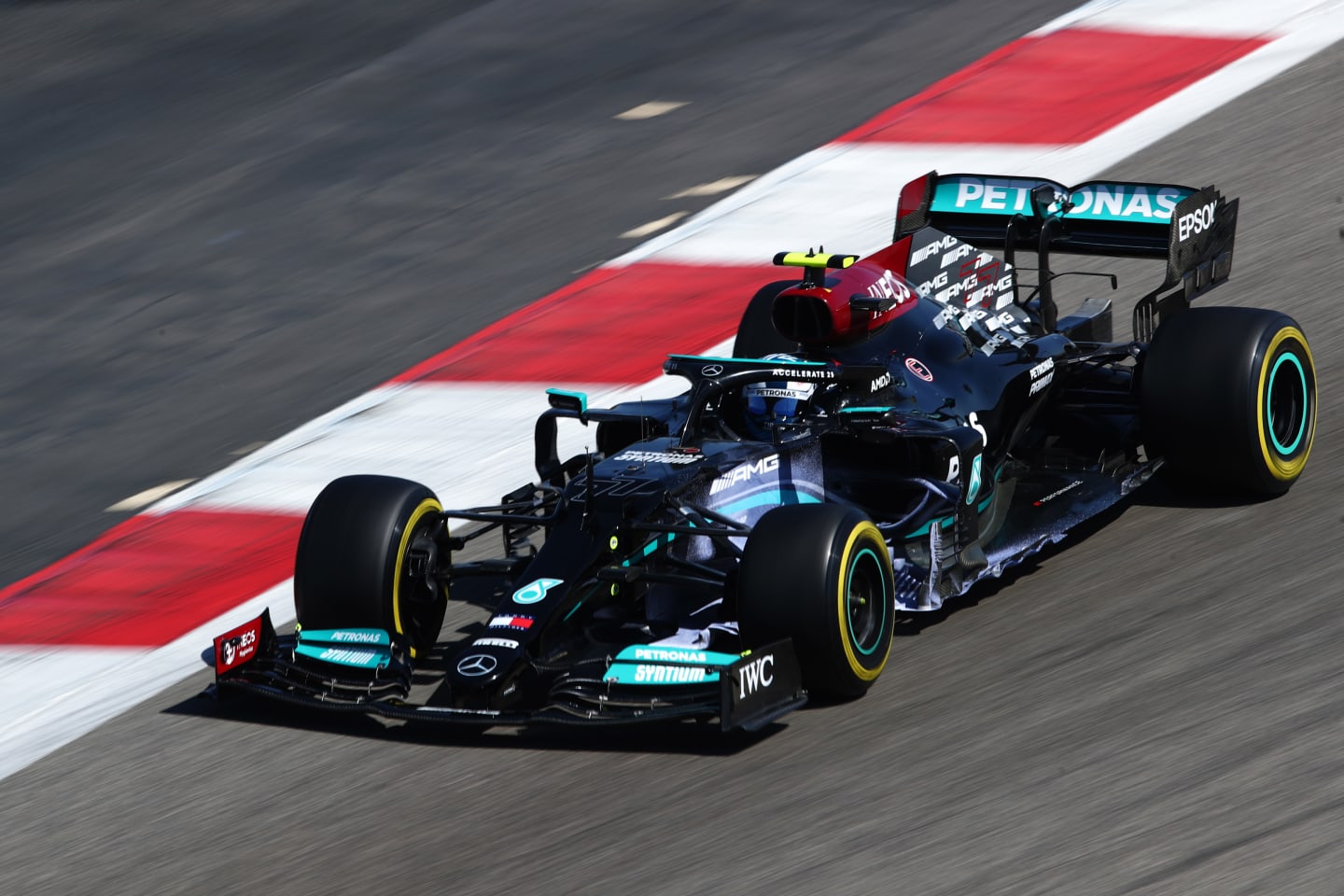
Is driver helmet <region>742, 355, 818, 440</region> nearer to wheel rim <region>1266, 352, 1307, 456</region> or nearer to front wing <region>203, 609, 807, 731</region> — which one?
front wing <region>203, 609, 807, 731</region>

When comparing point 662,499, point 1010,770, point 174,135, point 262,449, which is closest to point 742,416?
point 662,499

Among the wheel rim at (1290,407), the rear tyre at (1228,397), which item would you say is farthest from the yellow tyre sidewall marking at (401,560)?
the wheel rim at (1290,407)

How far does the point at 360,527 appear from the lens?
7.16m

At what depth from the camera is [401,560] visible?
717 cm

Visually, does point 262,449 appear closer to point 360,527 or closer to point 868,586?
point 360,527

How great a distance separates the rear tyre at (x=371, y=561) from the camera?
709cm

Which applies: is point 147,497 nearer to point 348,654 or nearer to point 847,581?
point 348,654

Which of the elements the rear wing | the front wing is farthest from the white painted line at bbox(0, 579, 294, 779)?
the rear wing

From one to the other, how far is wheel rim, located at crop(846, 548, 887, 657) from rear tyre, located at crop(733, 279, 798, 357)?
199cm

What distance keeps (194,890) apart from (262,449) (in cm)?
434

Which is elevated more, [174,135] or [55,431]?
A: [174,135]

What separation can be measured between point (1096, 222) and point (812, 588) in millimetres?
3331

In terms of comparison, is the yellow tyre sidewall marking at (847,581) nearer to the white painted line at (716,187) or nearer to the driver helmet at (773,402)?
the driver helmet at (773,402)

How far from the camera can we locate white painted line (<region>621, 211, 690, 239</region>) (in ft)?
40.2
